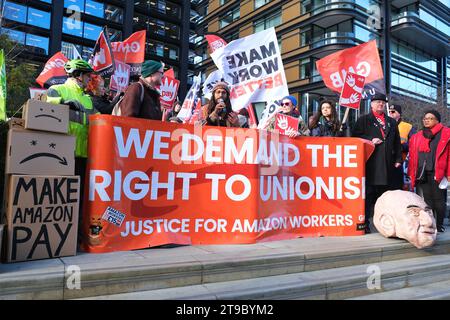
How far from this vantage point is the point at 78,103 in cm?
407

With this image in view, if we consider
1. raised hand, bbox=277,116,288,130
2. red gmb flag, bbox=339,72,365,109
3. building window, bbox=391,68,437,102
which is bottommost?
raised hand, bbox=277,116,288,130

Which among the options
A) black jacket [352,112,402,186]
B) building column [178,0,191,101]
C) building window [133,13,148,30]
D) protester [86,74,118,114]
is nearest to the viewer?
protester [86,74,118,114]

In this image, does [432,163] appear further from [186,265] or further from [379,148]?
[186,265]

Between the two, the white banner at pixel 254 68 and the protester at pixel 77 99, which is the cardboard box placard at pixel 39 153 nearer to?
the protester at pixel 77 99

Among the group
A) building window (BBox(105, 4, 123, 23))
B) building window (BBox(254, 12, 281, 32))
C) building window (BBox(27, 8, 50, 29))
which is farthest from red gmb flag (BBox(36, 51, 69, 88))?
building window (BBox(105, 4, 123, 23))

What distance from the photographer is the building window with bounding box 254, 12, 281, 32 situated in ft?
128

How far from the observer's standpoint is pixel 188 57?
174 ft

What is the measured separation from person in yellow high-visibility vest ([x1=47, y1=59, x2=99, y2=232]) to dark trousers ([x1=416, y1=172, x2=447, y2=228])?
5095mm

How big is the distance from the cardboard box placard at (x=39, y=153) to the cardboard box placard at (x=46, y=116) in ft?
0.24

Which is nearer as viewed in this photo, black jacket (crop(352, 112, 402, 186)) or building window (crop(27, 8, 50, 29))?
black jacket (crop(352, 112, 402, 186))

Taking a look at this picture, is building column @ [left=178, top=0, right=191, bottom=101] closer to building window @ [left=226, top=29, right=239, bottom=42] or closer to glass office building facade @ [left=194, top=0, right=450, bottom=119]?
building window @ [left=226, top=29, right=239, bottom=42]

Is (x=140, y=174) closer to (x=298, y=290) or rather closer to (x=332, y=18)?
(x=298, y=290)

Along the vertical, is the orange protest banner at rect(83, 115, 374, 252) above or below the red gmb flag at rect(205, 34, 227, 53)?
below

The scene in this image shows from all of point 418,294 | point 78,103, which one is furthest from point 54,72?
point 418,294
